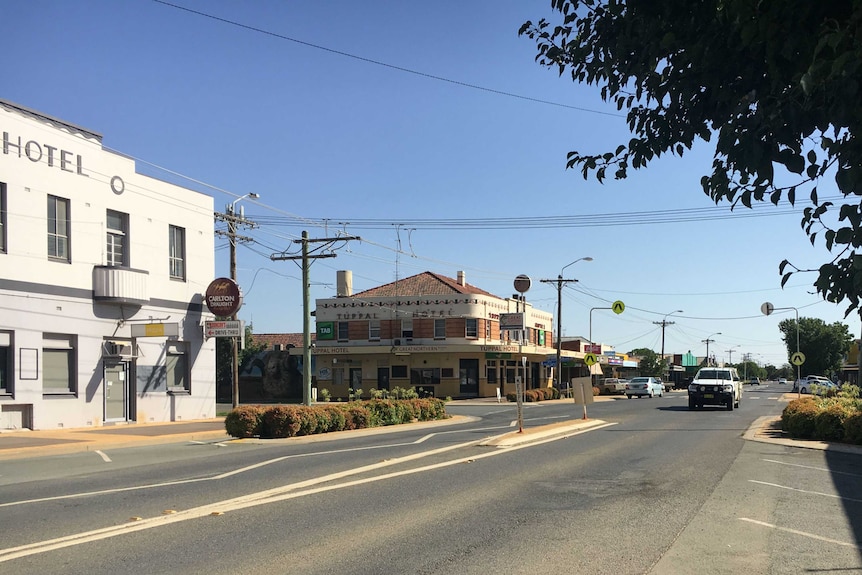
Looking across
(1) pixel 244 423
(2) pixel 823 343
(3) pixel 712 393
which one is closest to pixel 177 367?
(1) pixel 244 423

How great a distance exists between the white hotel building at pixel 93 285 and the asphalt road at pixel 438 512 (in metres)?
7.73

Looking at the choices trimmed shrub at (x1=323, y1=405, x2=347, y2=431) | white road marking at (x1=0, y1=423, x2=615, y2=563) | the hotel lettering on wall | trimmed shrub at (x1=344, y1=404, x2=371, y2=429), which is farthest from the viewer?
trimmed shrub at (x1=344, y1=404, x2=371, y2=429)

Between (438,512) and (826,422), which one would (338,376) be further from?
(438,512)

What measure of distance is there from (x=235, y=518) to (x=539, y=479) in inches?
204

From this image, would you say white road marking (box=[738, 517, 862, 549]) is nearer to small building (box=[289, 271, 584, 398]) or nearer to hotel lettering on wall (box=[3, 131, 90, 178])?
A: hotel lettering on wall (box=[3, 131, 90, 178])

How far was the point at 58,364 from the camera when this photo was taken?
952 inches

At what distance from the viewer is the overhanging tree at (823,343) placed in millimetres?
101319

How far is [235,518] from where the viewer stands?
8.97m

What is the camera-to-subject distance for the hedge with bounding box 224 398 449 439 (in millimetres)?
21531

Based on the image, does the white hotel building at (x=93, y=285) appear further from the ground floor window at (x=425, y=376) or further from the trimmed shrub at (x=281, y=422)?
the ground floor window at (x=425, y=376)

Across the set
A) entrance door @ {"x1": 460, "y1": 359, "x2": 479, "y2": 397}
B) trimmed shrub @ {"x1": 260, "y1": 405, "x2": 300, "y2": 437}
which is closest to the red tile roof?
entrance door @ {"x1": 460, "y1": 359, "x2": 479, "y2": 397}

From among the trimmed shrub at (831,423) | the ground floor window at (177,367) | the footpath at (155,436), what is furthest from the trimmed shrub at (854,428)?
the ground floor window at (177,367)

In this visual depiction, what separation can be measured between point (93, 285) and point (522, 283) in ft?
116

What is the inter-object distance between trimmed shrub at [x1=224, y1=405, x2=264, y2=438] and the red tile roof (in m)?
35.9
